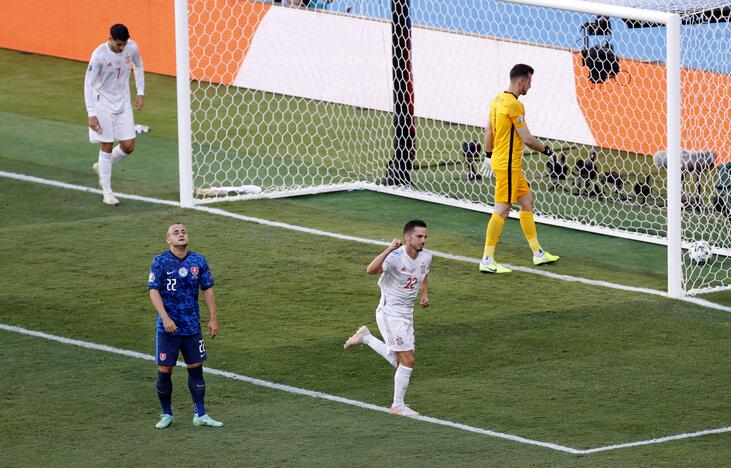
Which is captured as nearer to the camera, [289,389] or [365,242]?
[289,389]

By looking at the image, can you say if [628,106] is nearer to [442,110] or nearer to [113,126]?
[442,110]

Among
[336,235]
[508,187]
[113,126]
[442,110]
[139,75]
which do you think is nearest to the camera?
[508,187]

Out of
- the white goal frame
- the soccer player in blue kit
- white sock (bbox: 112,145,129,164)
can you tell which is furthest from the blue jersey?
white sock (bbox: 112,145,129,164)

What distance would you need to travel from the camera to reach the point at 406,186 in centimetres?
1925

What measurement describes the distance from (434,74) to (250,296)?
700cm

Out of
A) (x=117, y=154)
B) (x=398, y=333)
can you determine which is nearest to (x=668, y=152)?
(x=398, y=333)

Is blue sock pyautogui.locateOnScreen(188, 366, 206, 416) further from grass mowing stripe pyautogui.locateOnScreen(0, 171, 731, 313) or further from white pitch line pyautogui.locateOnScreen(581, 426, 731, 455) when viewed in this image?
grass mowing stripe pyautogui.locateOnScreen(0, 171, 731, 313)

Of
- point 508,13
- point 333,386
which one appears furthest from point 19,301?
point 508,13

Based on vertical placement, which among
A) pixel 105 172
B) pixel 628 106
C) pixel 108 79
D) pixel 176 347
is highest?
pixel 108 79

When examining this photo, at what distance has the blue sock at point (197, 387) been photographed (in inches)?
437

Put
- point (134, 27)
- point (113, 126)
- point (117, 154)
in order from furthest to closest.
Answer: point (134, 27)
point (117, 154)
point (113, 126)

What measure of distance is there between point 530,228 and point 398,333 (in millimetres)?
4436

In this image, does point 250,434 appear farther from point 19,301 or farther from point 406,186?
point 406,186

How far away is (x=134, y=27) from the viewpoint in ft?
84.9
